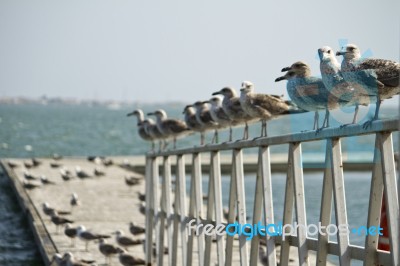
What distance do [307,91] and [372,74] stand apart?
57.7 inches

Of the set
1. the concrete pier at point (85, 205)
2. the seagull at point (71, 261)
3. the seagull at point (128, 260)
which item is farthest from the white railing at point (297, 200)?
the seagull at point (128, 260)

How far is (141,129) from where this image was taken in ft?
76.3

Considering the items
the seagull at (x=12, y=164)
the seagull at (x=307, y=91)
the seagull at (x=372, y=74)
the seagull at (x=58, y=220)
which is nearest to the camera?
the seagull at (x=372, y=74)

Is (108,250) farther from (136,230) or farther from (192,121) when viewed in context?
(192,121)

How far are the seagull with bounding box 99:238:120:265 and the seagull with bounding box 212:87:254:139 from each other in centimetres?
491

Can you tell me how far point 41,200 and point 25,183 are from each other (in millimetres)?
3368

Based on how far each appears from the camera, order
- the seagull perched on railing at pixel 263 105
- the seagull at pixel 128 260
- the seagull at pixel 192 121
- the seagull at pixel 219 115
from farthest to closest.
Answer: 1. the seagull at pixel 128 260
2. the seagull at pixel 192 121
3. the seagull at pixel 219 115
4. the seagull perched on railing at pixel 263 105

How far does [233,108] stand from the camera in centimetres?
1423

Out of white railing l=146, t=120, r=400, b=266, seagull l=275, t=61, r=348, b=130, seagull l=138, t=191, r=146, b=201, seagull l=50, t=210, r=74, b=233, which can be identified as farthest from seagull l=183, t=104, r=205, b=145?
A: seagull l=138, t=191, r=146, b=201

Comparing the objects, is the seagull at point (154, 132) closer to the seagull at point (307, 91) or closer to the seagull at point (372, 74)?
the seagull at point (307, 91)

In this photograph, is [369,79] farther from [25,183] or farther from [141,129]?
[25,183]

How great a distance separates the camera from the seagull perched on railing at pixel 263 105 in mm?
12508

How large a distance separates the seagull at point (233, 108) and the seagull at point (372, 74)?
415 cm

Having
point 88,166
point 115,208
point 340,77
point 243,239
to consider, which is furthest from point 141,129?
point 88,166
